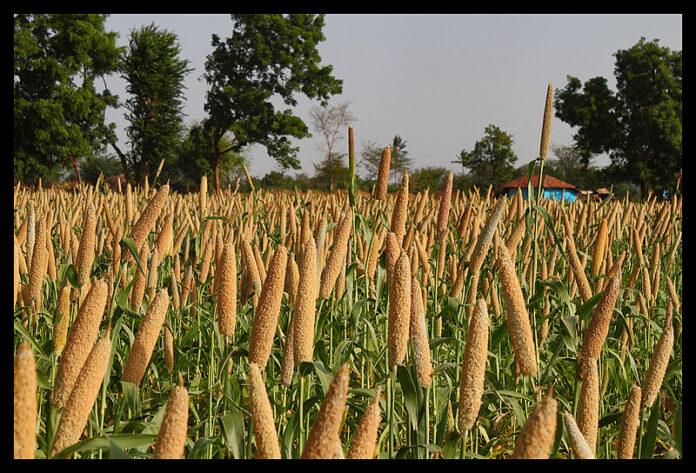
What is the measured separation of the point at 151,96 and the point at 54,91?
8005mm

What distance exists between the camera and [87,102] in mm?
41438

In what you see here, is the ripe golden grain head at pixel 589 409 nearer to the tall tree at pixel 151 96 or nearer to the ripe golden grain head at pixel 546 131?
the ripe golden grain head at pixel 546 131

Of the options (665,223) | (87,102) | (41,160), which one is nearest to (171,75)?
(87,102)

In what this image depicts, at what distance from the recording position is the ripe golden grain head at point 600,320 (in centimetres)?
147

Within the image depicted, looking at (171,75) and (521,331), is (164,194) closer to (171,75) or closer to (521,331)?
(521,331)

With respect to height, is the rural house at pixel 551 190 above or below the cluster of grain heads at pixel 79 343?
above

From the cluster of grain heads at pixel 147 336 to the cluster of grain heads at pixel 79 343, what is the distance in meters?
0.20

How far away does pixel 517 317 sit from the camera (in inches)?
54.5

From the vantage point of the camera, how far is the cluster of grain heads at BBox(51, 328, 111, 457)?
1.02 m

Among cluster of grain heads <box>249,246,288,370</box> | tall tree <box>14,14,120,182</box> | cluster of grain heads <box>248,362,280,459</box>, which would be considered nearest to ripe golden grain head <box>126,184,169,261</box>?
cluster of grain heads <box>249,246,288,370</box>

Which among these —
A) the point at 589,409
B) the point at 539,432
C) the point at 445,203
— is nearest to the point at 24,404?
the point at 539,432

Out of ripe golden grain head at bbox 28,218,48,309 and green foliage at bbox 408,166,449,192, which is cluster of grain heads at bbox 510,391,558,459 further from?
green foliage at bbox 408,166,449,192

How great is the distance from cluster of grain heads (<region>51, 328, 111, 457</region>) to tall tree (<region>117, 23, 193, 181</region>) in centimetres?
4696

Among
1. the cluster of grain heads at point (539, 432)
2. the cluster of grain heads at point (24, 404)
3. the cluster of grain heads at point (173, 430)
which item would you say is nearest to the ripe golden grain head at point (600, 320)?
the cluster of grain heads at point (539, 432)
